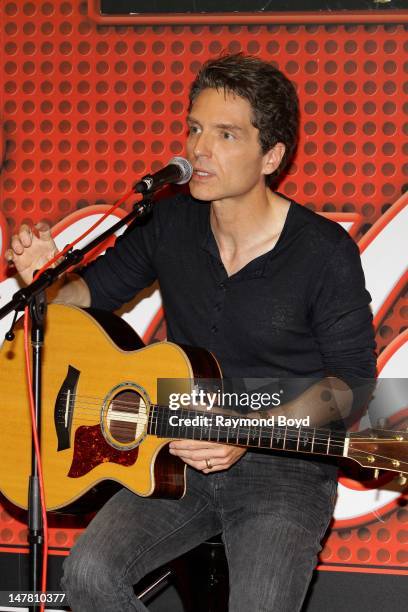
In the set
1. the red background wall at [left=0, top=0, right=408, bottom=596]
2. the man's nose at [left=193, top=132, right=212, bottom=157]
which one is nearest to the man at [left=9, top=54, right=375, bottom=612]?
the man's nose at [left=193, top=132, right=212, bottom=157]

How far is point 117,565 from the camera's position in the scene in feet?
7.12

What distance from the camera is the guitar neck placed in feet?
7.07

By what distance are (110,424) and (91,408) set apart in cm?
9

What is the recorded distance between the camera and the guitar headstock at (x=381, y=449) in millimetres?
2059

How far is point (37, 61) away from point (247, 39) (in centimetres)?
77

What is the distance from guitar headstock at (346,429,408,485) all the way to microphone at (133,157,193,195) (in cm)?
77

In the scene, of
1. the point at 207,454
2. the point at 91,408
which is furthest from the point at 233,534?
the point at 91,408

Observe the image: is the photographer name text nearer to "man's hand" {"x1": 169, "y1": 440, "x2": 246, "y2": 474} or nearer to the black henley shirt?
"man's hand" {"x1": 169, "y1": 440, "x2": 246, "y2": 474}

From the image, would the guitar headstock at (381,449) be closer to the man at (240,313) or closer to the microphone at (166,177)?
the man at (240,313)

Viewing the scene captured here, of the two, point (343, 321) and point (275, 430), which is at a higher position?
point (343, 321)

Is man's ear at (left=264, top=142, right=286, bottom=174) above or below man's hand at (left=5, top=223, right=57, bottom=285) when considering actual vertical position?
above

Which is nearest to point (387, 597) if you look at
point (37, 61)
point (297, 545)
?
point (297, 545)

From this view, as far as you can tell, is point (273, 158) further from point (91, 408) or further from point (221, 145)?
point (91, 408)

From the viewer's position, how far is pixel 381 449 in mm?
2084
